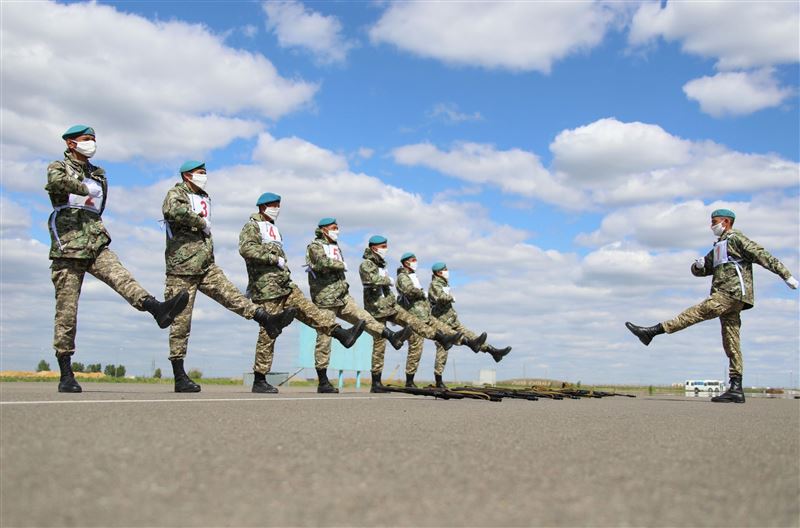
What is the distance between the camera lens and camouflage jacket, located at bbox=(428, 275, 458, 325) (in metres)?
18.4

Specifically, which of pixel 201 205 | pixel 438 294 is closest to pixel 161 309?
pixel 201 205

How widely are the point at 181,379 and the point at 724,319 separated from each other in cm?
866

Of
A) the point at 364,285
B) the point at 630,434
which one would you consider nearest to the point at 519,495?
the point at 630,434

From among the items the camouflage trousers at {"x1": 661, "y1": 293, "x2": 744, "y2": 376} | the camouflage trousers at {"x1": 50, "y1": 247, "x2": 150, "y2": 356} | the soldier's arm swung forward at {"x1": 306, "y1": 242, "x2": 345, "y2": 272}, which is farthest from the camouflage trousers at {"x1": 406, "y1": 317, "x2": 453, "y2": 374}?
the camouflage trousers at {"x1": 50, "y1": 247, "x2": 150, "y2": 356}

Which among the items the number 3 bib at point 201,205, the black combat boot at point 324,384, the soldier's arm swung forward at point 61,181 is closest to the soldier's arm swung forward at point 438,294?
the black combat boot at point 324,384

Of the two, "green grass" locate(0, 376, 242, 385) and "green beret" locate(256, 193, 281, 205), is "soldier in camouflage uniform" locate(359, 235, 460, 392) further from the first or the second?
"green grass" locate(0, 376, 242, 385)

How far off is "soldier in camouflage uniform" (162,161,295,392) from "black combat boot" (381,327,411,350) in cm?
349

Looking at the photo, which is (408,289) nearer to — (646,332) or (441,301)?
(441,301)

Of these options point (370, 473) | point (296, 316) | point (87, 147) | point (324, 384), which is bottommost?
point (370, 473)

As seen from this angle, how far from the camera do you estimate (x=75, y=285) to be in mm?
8438

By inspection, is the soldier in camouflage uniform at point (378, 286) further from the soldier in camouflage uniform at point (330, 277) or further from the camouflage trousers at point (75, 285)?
the camouflage trousers at point (75, 285)

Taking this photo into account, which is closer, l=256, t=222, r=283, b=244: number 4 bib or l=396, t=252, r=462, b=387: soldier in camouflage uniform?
l=256, t=222, r=283, b=244: number 4 bib

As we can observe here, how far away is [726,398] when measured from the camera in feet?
40.0

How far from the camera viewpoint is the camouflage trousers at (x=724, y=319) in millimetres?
12281
